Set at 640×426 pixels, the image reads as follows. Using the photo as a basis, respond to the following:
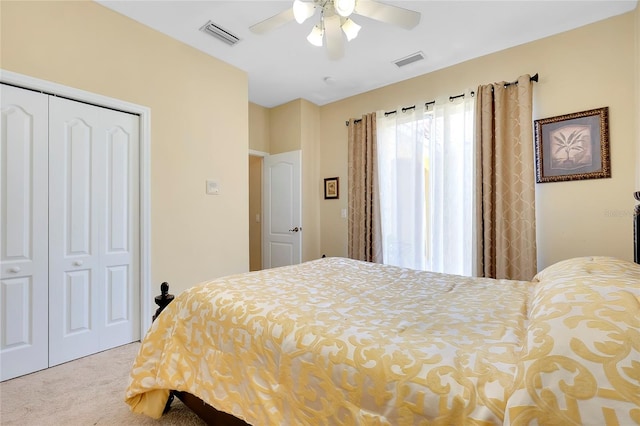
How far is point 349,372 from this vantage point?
889mm

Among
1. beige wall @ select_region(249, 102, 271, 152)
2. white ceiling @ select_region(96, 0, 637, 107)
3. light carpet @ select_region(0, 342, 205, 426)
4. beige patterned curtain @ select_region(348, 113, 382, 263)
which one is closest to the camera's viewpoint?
light carpet @ select_region(0, 342, 205, 426)

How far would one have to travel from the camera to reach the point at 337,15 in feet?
6.61

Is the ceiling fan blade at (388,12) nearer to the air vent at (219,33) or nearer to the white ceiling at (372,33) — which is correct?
the white ceiling at (372,33)

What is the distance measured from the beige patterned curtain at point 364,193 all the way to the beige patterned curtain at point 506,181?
120 centimetres

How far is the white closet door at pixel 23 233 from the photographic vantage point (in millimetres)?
2053

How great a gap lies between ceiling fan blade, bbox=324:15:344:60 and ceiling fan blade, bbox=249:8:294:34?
Answer: 0.26 meters

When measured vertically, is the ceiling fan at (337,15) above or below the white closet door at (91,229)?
above

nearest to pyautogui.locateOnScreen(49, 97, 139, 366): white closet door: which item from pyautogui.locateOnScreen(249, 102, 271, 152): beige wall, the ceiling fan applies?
the ceiling fan

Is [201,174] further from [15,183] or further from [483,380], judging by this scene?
[483,380]

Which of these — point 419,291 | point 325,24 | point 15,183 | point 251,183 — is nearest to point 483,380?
point 419,291

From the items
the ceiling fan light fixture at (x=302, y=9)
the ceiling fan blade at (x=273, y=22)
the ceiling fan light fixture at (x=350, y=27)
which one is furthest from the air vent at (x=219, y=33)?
the ceiling fan light fixture at (x=350, y=27)

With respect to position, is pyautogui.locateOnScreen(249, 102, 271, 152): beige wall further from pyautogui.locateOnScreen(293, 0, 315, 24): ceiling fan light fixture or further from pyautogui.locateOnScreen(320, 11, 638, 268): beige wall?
pyautogui.locateOnScreen(320, 11, 638, 268): beige wall

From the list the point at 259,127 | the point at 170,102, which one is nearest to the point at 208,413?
the point at 170,102

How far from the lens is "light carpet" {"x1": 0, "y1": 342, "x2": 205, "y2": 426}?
1638mm
